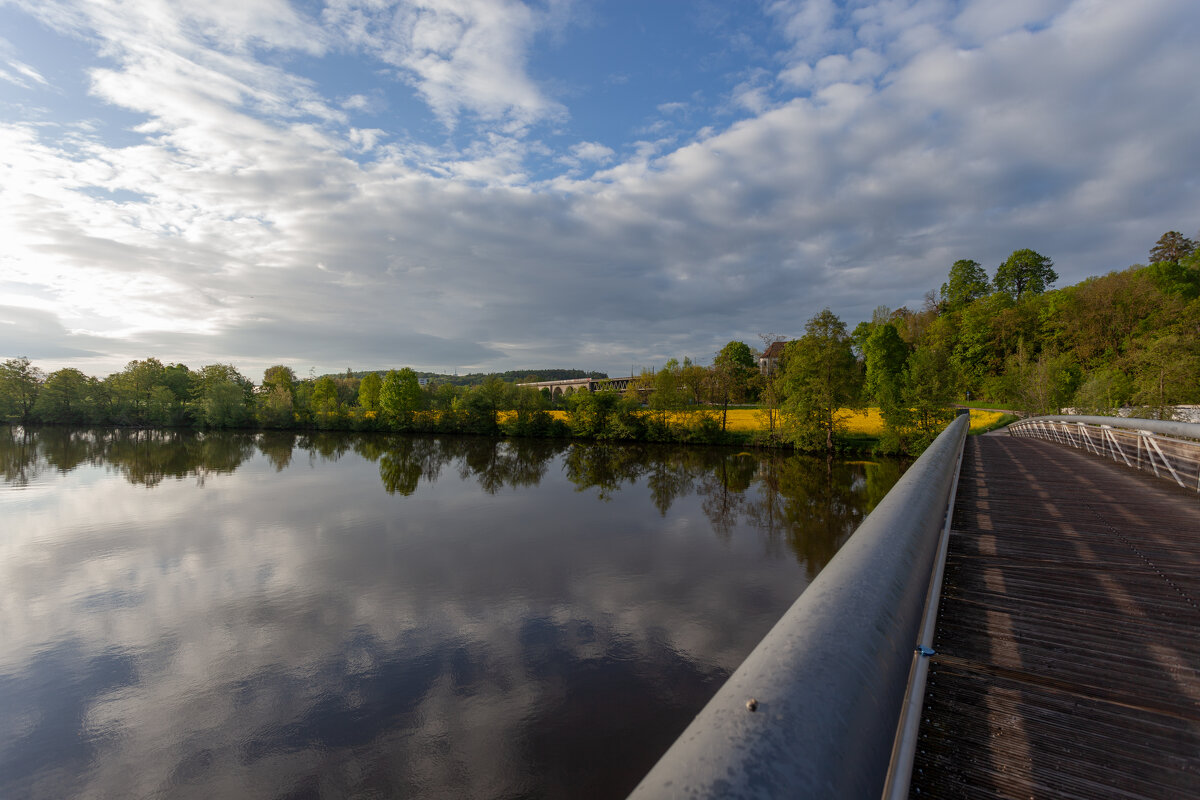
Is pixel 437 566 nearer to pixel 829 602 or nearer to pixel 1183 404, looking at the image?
pixel 829 602

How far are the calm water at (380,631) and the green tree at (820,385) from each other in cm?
995

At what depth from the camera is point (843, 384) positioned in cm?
3331

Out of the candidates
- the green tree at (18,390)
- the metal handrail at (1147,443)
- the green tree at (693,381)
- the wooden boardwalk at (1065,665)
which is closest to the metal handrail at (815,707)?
the wooden boardwalk at (1065,665)

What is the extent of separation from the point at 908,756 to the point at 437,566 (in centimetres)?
1470

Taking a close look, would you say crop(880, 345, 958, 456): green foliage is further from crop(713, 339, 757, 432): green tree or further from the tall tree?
the tall tree

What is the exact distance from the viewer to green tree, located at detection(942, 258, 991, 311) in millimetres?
67938

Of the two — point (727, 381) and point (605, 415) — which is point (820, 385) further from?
point (605, 415)

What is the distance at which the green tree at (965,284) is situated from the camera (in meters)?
67.9

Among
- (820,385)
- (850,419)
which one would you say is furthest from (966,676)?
(850,419)

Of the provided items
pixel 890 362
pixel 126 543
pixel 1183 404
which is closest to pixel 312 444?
pixel 126 543

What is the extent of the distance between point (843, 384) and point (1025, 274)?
5464 centimetres

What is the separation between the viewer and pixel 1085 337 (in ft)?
148

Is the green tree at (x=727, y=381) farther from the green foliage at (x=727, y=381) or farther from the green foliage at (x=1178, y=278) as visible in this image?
the green foliage at (x=1178, y=278)

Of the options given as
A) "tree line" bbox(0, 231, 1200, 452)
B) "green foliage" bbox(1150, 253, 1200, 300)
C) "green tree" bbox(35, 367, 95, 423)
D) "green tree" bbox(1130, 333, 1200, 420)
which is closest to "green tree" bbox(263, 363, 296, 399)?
"tree line" bbox(0, 231, 1200, 452)
